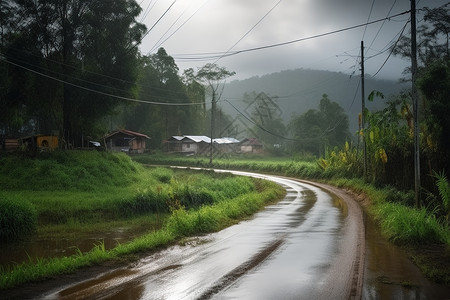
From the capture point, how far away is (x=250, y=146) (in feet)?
299

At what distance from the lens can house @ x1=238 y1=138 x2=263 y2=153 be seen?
9100 cm

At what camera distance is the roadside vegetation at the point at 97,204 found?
10734mm

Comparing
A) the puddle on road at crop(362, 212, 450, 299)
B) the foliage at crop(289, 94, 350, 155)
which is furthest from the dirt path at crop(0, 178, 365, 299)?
the foliage at crop(289, 94, 350, 155)

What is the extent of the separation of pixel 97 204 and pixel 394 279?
55.1ft

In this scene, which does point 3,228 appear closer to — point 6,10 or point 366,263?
point 366,263

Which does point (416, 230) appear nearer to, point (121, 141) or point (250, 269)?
point (250, 269)

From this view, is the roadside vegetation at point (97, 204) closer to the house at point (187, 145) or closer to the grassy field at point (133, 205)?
the grassy field at point (133, 205)

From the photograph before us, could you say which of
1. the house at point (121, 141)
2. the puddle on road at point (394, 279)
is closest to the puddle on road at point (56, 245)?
the puddle on road at point (394, 279)

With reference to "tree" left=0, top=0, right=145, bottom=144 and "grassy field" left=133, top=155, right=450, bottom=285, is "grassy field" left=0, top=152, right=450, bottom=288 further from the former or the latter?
"tree" left=0, top=0, right=145, bottom=144

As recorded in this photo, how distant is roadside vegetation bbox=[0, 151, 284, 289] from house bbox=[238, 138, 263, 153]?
54.8 m

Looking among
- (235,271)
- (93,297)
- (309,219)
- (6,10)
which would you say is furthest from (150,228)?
(6,10)

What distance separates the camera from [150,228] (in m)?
18.2

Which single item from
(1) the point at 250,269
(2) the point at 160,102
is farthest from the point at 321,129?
(1) the point at 250,269

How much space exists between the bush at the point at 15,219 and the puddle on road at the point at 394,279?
1351 cm
